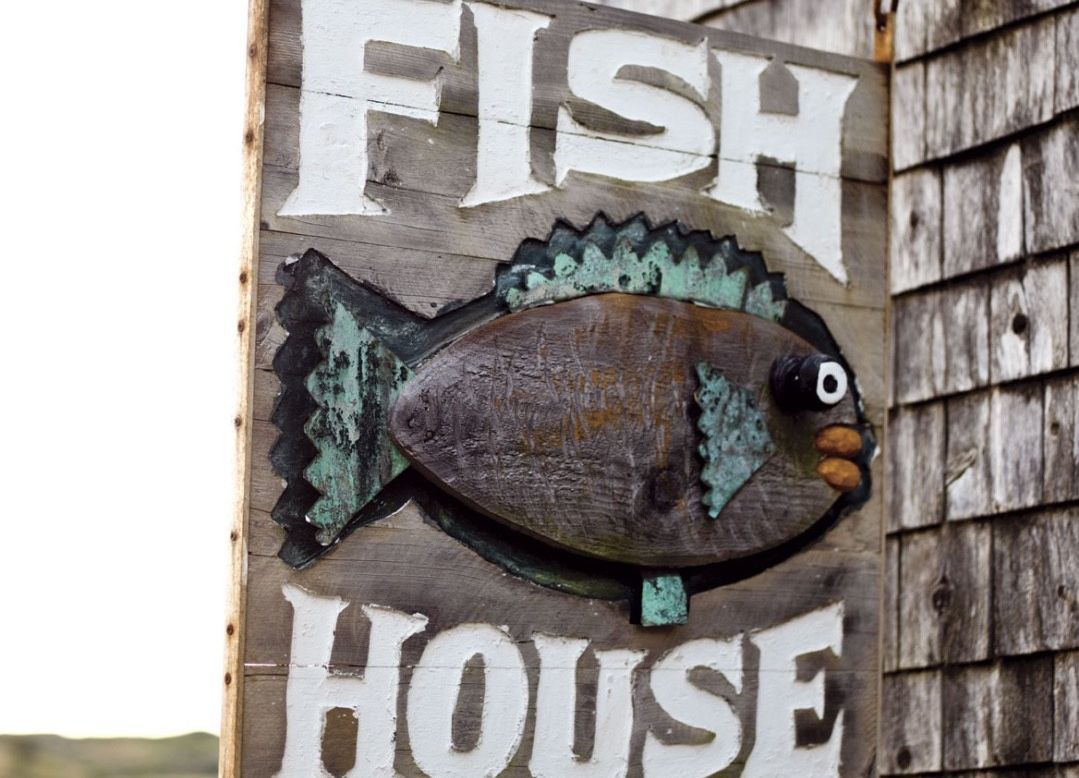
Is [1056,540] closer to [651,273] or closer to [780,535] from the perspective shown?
[780,535]

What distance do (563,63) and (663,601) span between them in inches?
30.2

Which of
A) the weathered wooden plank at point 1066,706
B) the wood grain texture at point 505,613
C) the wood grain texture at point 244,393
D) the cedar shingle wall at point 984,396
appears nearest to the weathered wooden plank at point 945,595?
the cedar shingle wall at point 984,396

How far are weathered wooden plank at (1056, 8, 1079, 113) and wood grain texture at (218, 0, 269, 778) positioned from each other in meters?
1.39

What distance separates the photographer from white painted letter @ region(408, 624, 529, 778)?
6.16ft

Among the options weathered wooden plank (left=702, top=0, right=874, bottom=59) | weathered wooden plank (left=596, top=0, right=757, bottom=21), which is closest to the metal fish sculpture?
weathered wooden plank (left=702, top=0, right=874, bottom=59)

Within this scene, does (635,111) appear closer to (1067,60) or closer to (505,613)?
(505,613)

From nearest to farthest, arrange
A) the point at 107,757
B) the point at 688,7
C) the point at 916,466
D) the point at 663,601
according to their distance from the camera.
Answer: the point at 663,601
the point at 916,466
the point at 688,7
the point at 107,757

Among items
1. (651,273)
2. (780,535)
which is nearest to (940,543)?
(780,535)

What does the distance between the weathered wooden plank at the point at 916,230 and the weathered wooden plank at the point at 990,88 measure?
69 millimetres

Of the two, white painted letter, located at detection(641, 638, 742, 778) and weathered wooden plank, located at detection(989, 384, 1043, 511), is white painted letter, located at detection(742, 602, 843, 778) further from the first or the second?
weathered wooden plank, located at detection(989, 384, 1043, 511)

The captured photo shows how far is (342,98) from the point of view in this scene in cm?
189

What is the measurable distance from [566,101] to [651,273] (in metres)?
0.27

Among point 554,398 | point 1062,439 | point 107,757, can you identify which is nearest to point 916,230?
point 1062,439

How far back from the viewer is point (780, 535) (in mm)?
2127
